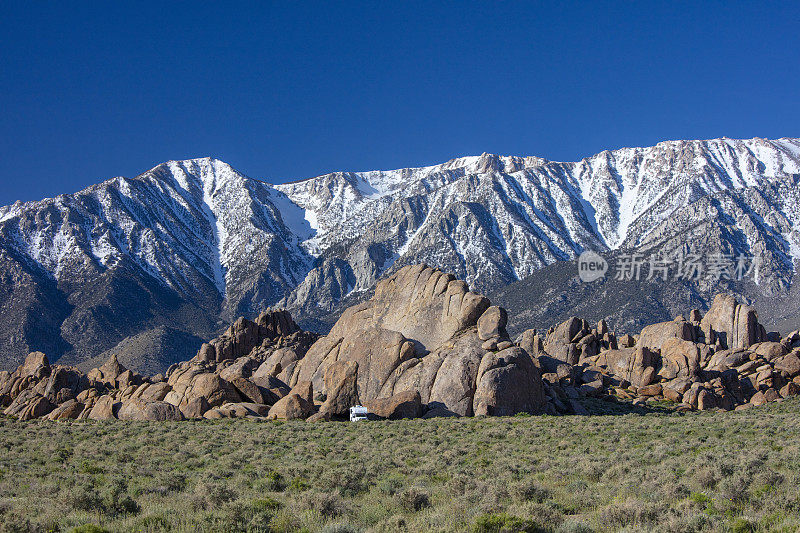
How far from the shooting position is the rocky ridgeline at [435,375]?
50.4m

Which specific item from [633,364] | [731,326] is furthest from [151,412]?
[731,326]

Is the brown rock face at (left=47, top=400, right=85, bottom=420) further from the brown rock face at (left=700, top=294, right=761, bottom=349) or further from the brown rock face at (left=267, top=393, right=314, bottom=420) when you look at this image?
the brown rock face at (left=700, top=294, right=761, bottom=349)

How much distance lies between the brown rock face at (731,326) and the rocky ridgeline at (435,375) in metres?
0.19

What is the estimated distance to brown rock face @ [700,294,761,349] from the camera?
94562 mm

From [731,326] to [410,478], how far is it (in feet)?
288

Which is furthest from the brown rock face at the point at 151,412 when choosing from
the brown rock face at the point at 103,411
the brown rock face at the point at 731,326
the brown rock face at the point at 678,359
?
the brown rock face at the point at 731,326

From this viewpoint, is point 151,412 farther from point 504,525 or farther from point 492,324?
point 504,525

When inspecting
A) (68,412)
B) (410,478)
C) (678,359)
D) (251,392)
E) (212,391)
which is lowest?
(68,412)

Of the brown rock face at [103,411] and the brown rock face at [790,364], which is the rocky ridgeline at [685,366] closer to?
the brown rock face at [790,364]

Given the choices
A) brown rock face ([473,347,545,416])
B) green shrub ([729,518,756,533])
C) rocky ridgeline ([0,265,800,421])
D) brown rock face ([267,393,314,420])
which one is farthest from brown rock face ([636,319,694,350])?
green shrub ([729,518,756,533])

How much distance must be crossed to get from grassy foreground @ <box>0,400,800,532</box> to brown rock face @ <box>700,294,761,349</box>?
191ft

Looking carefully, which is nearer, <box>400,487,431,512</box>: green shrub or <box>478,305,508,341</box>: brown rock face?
<box>400,487,431,512</box>: green shrub

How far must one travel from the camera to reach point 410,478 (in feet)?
78.5

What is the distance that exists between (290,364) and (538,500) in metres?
56.1
